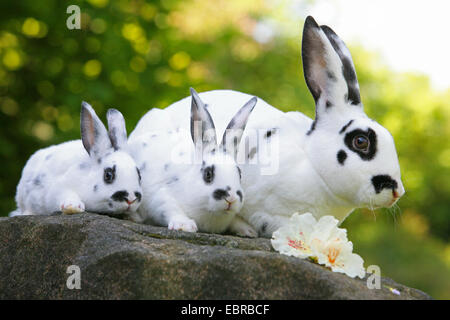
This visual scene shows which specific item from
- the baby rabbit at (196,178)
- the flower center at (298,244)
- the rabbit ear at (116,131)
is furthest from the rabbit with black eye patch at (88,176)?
the flower center at (298,244)

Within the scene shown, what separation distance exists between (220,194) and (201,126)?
51 centimetres

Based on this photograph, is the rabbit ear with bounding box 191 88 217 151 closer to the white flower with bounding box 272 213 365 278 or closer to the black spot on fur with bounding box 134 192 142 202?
the black spot on fur with bounding box 134 192 142 202

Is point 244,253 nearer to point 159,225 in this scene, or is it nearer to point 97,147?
point 159,225

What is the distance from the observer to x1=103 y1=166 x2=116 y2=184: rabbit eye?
3682 millimetres

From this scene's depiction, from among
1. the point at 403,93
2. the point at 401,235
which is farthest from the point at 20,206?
the point at 403,93

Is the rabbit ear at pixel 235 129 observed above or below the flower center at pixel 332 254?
above

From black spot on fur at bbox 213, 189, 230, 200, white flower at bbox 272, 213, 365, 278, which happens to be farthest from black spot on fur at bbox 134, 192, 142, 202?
white flower at bbox 272, 213, 365, 278

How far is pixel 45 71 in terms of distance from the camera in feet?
20.4

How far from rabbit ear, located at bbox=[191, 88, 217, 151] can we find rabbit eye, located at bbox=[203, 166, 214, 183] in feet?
0.66

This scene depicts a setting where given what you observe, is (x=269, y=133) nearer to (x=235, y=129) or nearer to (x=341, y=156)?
(x=235, y=129)

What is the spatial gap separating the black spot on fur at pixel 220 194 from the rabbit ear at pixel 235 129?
39 cm

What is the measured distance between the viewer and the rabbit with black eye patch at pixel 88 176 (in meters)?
3.67

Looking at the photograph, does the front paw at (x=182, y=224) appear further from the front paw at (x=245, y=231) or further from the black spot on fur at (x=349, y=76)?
the black spot on fur at (x=349, y=76)

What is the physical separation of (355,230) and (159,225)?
804 cm
